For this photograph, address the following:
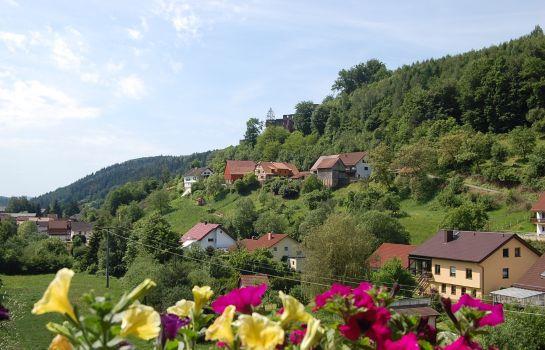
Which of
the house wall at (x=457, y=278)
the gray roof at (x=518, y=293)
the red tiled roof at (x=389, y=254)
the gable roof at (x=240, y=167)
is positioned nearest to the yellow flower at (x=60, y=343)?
the gray roof at (x=518, y=293)

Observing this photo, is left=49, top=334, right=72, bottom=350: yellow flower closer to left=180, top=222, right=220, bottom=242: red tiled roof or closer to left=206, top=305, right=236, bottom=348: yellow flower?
left=206, top=305, right=236, bottom=348: yellow flower

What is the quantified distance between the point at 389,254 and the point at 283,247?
10945mm

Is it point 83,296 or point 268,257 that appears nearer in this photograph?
point 83,296

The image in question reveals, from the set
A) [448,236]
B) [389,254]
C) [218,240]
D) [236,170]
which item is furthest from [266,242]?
[236,170]

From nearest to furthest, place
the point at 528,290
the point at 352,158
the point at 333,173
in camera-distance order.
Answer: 1. the point at 528,290
2. the point at 333,173
3. the point at 352,158

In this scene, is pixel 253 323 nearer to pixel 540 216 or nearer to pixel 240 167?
pixel 540 216

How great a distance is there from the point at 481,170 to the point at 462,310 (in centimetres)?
4647

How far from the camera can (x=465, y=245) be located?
30.4 meters

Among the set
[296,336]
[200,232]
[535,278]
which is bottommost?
[535,278]

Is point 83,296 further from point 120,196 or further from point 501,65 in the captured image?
point 120,196

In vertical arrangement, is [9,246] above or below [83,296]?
below

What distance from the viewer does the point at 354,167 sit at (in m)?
63.8

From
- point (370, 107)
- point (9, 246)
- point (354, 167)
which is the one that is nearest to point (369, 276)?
point (354, 167)

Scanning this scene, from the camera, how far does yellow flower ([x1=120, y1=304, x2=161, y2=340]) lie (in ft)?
4.36
